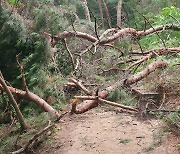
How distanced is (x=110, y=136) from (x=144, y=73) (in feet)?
7.22

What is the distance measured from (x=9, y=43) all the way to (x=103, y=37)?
2474mm

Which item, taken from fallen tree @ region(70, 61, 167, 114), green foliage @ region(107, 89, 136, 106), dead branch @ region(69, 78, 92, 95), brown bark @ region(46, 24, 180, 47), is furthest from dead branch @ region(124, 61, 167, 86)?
brown bark @ region(46, 24, 180, 47)

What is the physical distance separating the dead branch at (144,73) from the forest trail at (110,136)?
84cm

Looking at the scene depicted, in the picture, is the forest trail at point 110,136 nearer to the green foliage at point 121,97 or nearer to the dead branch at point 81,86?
the green foliage at point 121,97

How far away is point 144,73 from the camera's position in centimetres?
683

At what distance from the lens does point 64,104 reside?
22.0ft

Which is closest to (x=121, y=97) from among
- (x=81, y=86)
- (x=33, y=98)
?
(x=81, y=86)

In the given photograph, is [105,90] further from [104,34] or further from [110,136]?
[104,34]

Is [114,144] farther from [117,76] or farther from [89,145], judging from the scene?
[117,76]

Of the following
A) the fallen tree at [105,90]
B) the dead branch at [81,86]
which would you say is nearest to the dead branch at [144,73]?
the fallen tree at [105,90]

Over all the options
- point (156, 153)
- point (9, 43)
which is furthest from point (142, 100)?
point (9, 43)

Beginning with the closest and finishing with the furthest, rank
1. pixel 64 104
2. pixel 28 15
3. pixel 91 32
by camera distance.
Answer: pixel 64 104, pixel 28 15, pixel 91 32

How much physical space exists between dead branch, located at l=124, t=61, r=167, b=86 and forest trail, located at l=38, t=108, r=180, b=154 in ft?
2.77

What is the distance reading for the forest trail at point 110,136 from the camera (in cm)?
447
